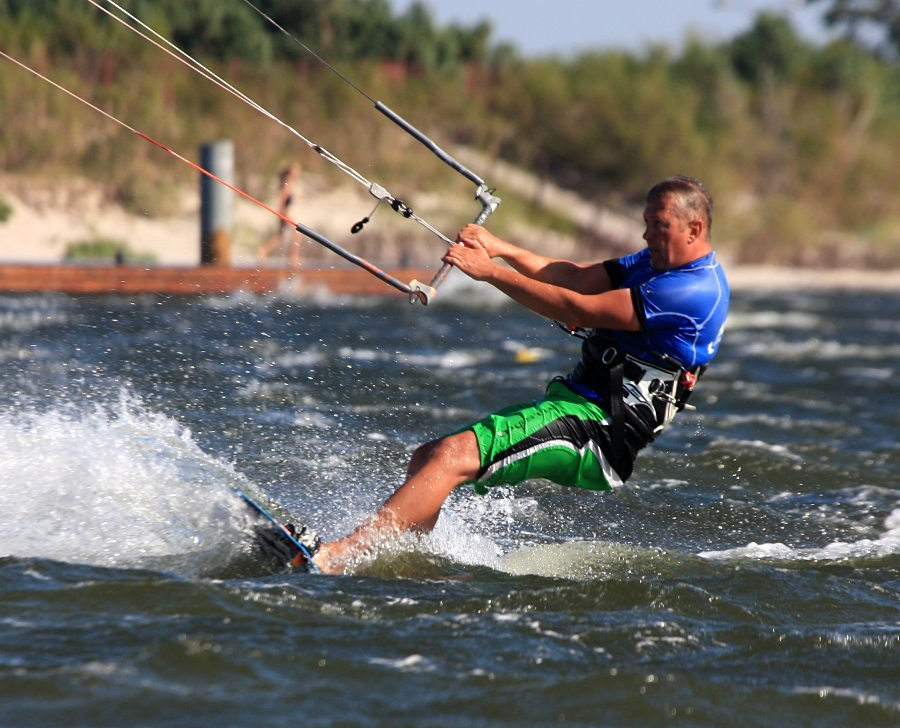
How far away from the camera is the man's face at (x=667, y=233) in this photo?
17.2ft

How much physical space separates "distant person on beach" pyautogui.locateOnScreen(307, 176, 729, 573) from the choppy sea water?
37cm

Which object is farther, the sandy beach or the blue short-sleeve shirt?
the sandy beach

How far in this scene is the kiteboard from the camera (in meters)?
5.07

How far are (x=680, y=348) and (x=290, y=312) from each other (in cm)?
1250

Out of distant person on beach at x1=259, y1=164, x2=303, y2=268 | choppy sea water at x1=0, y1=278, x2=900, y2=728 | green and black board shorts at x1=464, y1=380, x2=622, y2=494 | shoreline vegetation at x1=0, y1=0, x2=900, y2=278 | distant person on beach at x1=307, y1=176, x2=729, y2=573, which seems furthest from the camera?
shoreline vegetation at x1=0, y1=0, x2=900, y2=278

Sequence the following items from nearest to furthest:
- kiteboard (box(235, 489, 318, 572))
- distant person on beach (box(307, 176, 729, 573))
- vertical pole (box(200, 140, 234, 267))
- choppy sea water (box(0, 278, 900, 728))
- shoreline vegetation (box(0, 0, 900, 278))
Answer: choppy sea water (box(0, 278, 900, 728)), kiteboard (box(235, 489, 318, 572)), distant person on beach (box(307, 176, 729, 573)), vertical pole (box(200, 140, 234, 267)), shoreline vegetation (box(0, 0, 900, 278))

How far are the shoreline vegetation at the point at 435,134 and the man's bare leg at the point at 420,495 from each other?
16480 mm

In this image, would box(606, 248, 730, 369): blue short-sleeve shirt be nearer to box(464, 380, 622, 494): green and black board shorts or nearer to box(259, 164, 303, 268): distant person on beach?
box(464, 380, 622, 494): green and black board shorts

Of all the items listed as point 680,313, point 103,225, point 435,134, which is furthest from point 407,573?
point 435,134

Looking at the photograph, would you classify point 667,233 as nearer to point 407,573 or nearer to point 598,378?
point 598,378

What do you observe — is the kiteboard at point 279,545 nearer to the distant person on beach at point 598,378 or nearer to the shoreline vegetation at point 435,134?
the distant person on beach at point 598,378

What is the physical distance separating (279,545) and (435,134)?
31.0 metres

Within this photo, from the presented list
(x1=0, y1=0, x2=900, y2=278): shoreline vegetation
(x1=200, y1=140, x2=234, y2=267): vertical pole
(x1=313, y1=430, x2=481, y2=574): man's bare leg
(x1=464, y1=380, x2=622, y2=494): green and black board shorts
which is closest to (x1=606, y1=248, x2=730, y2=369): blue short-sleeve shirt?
(x1=464, y1=380, x2=622, y2=494): green and black board shorts

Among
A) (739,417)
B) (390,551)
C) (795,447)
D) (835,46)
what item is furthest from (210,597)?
(835,46)
